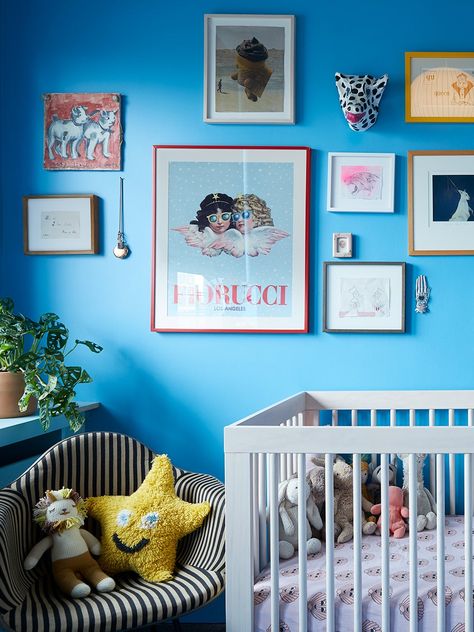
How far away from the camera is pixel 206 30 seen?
2.56 m

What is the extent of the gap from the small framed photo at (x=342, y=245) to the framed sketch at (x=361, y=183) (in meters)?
0.10

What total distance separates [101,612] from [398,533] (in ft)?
3.11

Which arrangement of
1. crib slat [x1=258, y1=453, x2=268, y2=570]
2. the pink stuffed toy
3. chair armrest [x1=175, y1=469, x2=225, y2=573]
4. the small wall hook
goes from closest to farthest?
crib slat [x1=258, y1=453, x2=268, y2=570] < chair armrest [x1=175, y1=469, x2=225, y2=573] < the pink stuffed toy < the small wall hook

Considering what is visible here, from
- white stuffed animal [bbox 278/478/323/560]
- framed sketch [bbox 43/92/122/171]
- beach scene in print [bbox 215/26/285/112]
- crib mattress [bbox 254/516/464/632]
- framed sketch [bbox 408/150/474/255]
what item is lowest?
crib mattress [bbox 254/516/464/632]

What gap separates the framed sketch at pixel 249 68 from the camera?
2.55 meters

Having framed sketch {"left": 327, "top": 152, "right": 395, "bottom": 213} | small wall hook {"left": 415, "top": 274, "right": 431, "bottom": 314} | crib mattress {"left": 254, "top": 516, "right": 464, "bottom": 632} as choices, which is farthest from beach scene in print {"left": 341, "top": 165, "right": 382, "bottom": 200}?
crib mattress {"left": 254, "top": 516, "right": 464, "bottom": 632}

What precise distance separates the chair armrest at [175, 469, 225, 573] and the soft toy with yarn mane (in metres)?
0.25

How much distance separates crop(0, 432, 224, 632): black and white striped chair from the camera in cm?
163

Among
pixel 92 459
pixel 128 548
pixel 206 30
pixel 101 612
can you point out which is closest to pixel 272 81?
pixel 206 30

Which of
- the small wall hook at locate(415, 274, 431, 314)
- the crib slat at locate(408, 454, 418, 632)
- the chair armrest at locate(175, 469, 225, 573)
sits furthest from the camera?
the small wall hook at locate(415, 274, 431, 314)

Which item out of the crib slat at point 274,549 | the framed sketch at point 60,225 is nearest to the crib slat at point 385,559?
the crib slat at point 274,549

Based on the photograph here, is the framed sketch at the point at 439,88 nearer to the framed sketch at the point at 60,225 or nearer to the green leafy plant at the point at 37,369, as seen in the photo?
the framed sketch at the point at 60,225

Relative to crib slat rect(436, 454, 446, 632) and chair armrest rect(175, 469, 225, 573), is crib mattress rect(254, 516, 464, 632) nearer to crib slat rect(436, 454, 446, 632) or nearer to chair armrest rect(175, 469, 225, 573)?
crib slat rect(436, 454, 446, 632)

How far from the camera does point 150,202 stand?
2596mm
